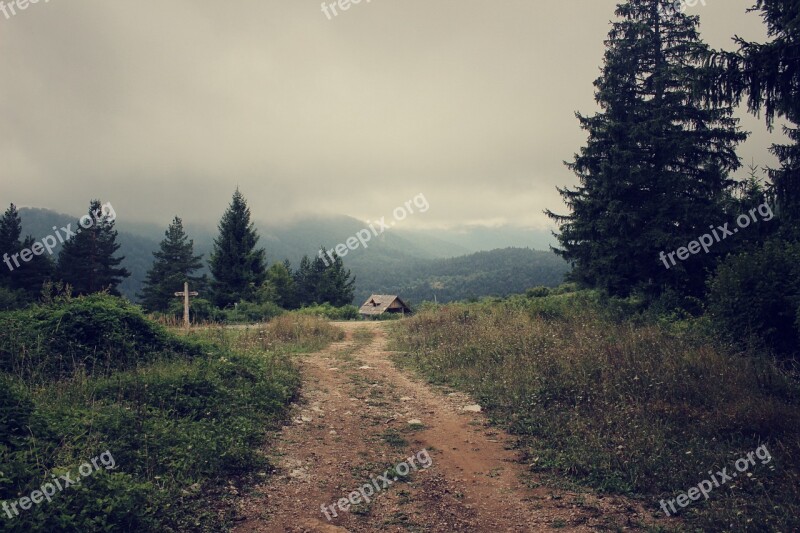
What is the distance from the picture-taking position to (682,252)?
14.0 metres

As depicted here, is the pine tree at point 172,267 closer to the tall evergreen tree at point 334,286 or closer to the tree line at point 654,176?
the tall evergreen tree at point 334,286

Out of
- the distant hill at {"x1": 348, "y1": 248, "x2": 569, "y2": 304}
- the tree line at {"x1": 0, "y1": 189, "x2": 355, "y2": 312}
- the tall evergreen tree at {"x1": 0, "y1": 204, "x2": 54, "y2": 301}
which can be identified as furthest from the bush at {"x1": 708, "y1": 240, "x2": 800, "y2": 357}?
the distant hill at {"x1": 348, "y1": 248, "x2": 569, "y2": 304}

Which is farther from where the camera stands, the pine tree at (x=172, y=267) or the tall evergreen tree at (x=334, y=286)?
the tall evergreen tree at (x=334, y=286)

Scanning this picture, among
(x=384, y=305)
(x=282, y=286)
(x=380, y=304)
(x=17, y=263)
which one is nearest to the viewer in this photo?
(x=17, y=263)

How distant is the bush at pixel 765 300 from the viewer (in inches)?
342

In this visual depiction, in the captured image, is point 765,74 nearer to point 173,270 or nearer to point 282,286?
point 282,286

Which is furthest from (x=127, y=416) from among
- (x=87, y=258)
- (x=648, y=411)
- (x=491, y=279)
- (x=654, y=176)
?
(x=491, y=279)

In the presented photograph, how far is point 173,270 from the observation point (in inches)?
2135

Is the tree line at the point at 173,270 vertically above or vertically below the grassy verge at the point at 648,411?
above

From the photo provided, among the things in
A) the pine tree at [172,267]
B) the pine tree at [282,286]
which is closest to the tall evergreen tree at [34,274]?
the pine tree at [172,267]

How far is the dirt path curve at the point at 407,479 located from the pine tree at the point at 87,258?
46.5 meters

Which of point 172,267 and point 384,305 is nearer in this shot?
point 172,267

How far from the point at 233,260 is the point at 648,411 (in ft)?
117

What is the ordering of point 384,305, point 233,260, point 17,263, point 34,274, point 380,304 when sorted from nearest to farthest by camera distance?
point 233,260 < point 17,263 < point 34,274 < point 384,305 < point 380,304
